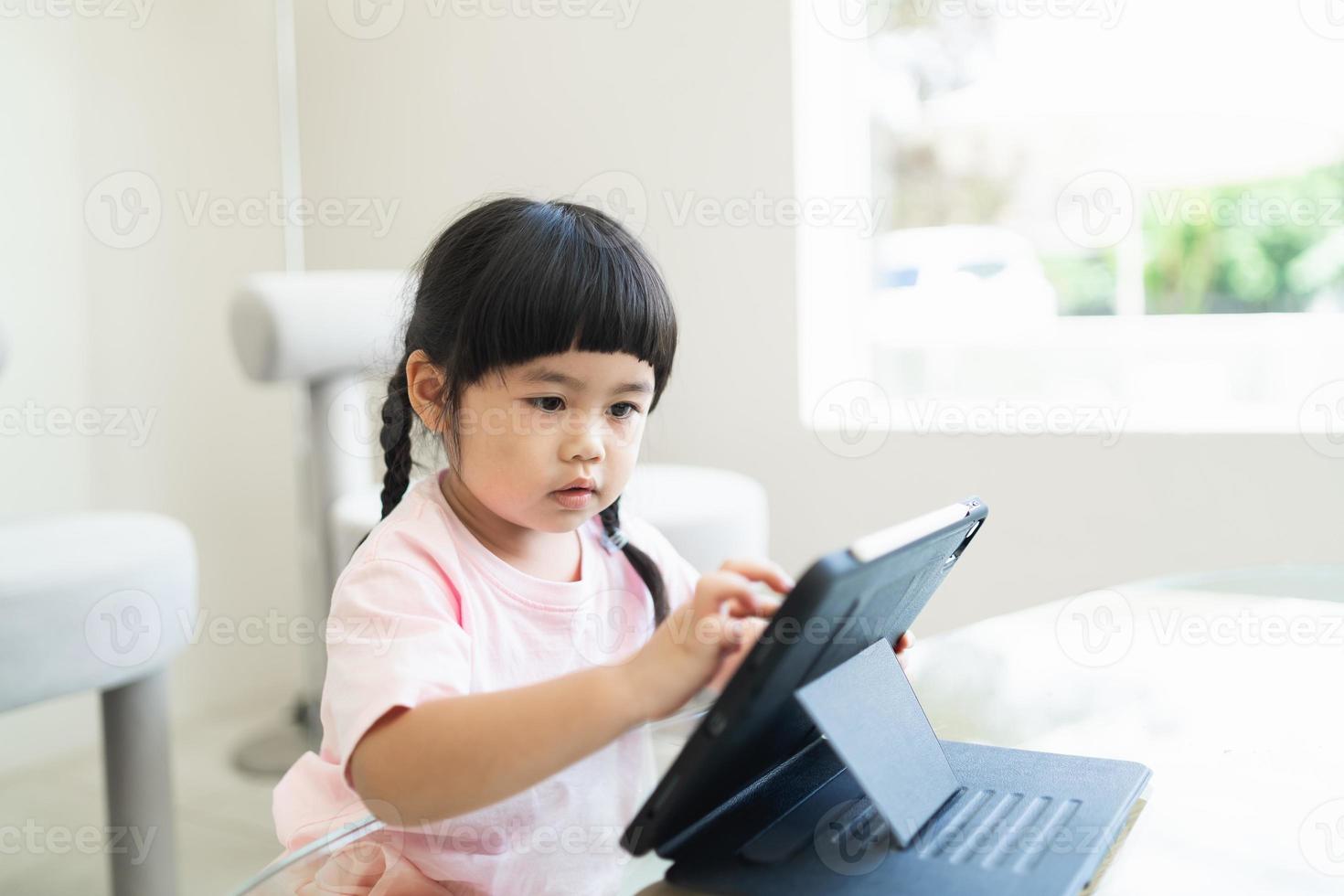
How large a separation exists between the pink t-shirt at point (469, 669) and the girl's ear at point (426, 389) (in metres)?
0.04

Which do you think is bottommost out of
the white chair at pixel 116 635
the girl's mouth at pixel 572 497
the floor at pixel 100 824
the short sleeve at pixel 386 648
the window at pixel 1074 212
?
the floor at pixel 100 824

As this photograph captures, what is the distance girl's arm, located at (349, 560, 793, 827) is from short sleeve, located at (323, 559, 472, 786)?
0.01m

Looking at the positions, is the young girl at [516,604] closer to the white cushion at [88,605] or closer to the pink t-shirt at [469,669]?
the pink t-shirt at [469,669]

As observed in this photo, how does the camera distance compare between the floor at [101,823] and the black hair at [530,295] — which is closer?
the black hair at [530,295]

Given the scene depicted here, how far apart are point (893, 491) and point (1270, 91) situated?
96cm

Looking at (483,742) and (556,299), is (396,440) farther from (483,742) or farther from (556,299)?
(483,742)

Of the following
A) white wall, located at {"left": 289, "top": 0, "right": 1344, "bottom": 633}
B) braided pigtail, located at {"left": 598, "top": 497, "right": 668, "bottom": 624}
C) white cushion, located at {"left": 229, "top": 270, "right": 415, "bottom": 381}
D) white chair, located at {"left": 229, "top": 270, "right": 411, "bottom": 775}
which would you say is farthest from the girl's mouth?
white wall, located at {"left": 289, "top": 0, "right": 1344, "bottom": 633}

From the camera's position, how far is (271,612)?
2.68 metres

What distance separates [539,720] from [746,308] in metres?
1.84

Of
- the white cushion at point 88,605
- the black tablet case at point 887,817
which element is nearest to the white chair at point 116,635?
the white cushion at point 88,605

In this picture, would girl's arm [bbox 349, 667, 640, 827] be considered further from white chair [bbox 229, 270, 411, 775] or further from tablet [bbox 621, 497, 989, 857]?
white chair [bbox 229, 270, 411, 775]

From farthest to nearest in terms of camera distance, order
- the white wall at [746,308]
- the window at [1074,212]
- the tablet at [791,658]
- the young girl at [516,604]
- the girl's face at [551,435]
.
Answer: the window at [1074,212] < the white wall at [746,308] < the girl's face at [551,435] < the young girl at [516,604] < the tablet at [791,658]

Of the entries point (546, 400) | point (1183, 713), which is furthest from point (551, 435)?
point (1183, 713)

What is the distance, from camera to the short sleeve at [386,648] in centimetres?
60
